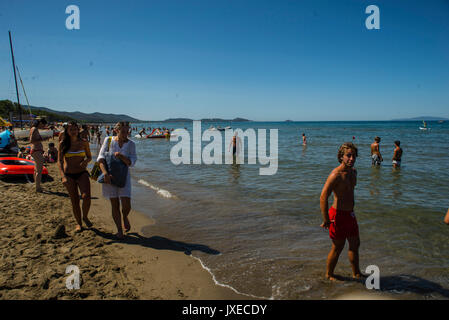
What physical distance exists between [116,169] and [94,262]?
57.6 inches

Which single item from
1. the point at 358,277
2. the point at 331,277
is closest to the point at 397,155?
the point at 358,277

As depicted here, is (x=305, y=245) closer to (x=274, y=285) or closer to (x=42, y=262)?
(x=274, y=285)

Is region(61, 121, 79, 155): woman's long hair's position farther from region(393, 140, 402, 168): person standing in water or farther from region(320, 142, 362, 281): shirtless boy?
region(393, 140, 402, 168): person standing in water

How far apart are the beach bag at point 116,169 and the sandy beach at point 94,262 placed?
112 centimetres

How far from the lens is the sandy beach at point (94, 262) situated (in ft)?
10.3

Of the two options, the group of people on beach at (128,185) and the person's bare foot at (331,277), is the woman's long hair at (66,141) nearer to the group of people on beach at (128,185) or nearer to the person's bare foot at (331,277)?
the group of people on beach at (128,185)

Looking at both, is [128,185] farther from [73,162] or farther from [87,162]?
[73,162]

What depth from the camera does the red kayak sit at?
27.5 feet

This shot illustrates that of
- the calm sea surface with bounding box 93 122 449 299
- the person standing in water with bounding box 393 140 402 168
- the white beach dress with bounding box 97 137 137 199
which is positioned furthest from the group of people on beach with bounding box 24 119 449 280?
the person standing in water with bounding box 393 140 402 168

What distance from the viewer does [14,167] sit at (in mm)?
8523

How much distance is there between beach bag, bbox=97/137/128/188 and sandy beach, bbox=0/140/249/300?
1.12 metres

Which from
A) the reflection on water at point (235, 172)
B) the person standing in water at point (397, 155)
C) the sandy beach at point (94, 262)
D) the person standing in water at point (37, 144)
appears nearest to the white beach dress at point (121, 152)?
the sandy beach at point (94, 262)

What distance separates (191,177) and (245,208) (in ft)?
15.9

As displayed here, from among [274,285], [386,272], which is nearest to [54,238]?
[274,285]
